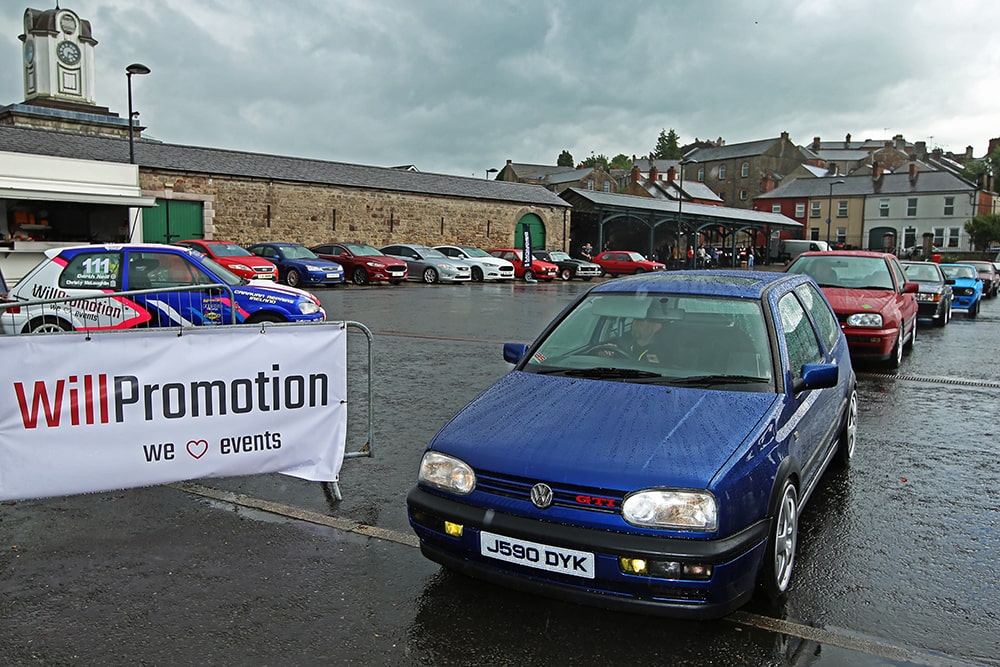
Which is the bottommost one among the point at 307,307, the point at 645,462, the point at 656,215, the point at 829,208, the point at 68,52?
the point at 645,462

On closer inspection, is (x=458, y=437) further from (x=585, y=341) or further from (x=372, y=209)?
(x=372, y=209)

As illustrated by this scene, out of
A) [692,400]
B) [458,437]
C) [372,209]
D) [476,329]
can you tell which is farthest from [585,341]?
[372,209]

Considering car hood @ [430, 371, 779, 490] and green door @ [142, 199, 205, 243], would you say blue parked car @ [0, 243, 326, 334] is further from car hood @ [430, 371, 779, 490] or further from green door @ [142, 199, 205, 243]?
green door @ [142, 199, 205, 243]

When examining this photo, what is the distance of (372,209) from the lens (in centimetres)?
3844

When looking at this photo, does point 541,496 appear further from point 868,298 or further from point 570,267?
point 570,267

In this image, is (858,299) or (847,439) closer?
(847,439)

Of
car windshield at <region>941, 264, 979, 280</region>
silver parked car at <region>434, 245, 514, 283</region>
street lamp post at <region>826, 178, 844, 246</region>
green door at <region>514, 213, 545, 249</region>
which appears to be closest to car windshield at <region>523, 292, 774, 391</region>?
car windshield at <region>941, 264, 979, 280</region>

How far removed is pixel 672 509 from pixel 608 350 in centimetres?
156

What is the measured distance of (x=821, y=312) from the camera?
5633 millimetres

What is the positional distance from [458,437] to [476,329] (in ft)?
36.1

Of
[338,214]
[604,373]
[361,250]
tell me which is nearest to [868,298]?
[604,373]

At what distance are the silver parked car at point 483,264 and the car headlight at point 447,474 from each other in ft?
95.2

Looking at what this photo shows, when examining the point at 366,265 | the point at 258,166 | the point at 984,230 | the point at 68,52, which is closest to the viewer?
the point at 366,265

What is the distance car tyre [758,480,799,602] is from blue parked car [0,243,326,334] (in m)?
6.19
